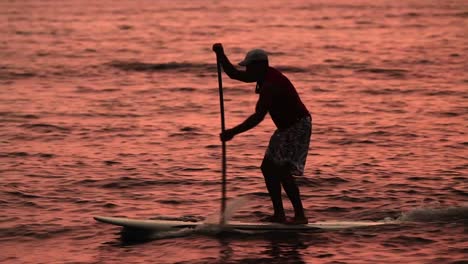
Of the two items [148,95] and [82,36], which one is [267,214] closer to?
[148,95]

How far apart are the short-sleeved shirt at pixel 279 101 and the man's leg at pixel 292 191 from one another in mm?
546

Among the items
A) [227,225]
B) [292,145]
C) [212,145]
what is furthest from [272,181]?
[212,145]

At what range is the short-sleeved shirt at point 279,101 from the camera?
11.5m

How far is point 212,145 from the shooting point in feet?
61.3

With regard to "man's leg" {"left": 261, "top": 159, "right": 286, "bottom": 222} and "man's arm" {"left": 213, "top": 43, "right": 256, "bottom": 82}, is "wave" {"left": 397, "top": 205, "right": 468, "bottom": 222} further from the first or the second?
"man's arm" {"left": 213, "top": 43, "right": 256, "bottom": 82}

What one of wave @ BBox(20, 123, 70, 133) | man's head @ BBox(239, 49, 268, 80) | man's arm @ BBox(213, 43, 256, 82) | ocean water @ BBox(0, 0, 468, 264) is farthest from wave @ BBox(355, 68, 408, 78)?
man's head @ BBox(239, 49, 268, 80)

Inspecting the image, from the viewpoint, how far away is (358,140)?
18953mm

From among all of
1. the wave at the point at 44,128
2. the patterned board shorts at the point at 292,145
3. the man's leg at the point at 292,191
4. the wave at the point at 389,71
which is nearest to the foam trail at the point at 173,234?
the man's leg at the point at 292,191

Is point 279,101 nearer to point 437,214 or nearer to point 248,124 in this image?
point 248,124

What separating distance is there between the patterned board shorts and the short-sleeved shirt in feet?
0.23

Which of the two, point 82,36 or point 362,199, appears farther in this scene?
point 82,36

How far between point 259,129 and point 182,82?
8249 mm

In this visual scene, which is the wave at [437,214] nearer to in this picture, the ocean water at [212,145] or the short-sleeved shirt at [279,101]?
the ocean water at [212,145]

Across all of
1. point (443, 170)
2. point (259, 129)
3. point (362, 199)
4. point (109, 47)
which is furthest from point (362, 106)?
point (109, 47)
